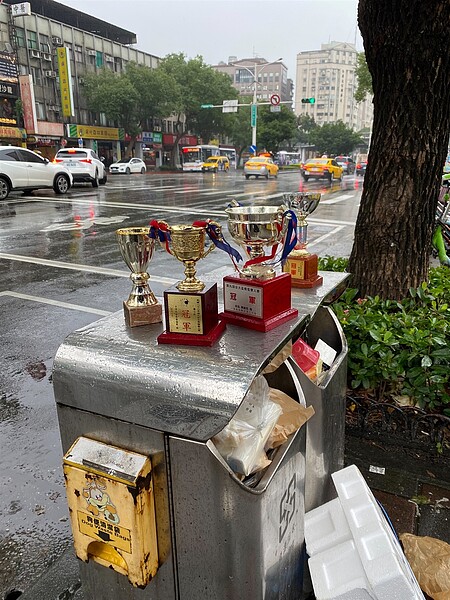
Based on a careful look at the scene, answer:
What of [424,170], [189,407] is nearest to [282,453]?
[189,407]

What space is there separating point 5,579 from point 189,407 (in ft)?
4.61

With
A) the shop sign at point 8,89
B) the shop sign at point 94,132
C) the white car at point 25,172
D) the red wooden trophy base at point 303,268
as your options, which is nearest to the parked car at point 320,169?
the white car at point 25,172

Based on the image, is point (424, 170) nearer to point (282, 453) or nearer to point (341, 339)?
point (341, 339)

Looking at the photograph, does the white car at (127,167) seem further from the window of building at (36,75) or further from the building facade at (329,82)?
the building facade at (329,82)

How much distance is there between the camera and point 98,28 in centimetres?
4778

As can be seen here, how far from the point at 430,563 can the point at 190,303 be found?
131cm

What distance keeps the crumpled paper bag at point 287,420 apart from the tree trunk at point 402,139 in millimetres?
2053

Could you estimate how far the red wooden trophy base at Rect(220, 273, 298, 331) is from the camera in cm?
158

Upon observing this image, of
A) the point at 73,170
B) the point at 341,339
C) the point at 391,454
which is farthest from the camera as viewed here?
the point at 73,170

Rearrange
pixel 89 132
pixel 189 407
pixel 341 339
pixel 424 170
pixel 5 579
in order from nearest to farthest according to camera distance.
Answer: pixel 189 407, pixel 5 579, pixel 341 339, pixel 424 170, pixel 89 132

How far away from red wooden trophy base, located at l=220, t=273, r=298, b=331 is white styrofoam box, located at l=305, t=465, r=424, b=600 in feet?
2.22

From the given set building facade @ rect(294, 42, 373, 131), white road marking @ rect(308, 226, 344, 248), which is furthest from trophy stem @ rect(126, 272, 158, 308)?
building facade @ rect(294, 42, 373, 131)

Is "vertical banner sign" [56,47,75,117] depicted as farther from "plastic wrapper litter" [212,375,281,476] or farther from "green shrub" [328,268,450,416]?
"plastic wrapper litter" [212,375,281,476]

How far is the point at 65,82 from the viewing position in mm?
39188
